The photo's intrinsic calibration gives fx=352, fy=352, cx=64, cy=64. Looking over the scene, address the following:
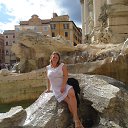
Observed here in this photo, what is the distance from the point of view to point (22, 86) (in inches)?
498

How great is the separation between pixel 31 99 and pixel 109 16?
7.17 metres

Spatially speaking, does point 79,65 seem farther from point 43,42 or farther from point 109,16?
point 109,16

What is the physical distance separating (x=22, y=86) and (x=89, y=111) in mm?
6570

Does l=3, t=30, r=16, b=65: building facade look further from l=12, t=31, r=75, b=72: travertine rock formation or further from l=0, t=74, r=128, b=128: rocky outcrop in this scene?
l=0, t=74, r=128, b=128: rocky outcrop

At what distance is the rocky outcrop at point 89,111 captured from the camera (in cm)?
588

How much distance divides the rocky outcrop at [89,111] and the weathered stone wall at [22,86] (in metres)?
5.85

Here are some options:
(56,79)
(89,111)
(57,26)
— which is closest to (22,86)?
(89,111)

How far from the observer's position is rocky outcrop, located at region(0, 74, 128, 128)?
588 cm

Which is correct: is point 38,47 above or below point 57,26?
below

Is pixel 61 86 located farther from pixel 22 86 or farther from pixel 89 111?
pixel 22 86

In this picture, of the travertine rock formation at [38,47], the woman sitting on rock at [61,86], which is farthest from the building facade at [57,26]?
the woman sitting on rock at [61,86]

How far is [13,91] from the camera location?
12664 mm

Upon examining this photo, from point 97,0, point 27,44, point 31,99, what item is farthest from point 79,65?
point 97,0

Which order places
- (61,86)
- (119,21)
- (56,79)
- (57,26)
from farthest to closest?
(57,26), (119,21), (56,79), (61,86)
